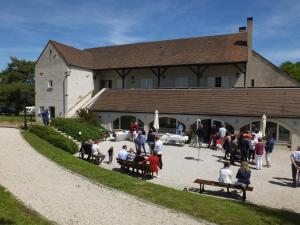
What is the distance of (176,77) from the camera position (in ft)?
102

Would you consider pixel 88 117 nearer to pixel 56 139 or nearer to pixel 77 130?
pixel 77 130

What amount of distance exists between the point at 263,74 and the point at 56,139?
20558mm

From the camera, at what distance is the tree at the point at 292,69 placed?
58.6 m

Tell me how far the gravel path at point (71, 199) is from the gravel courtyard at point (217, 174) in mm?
3712

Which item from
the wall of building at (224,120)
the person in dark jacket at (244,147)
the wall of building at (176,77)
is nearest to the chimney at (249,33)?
the wall of building at (176,77)

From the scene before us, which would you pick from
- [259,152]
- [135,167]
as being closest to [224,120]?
[259,152]

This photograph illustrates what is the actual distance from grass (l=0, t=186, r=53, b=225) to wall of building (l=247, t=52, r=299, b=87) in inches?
1001

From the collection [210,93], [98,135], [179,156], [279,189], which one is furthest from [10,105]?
Answer: [279,189]

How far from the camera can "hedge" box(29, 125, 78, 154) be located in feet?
58.4

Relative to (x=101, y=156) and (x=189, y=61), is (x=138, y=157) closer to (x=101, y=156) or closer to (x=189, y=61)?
(x=101, y=156)

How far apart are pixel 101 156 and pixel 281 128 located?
1368cm

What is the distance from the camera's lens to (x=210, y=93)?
86.1ft

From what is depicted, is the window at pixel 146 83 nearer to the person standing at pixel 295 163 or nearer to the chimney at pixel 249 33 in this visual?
the chimney at pixel 249 33

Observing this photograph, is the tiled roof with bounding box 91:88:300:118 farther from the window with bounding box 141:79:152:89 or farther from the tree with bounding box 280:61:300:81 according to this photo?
the tree with bounding box 280:61:300:81
